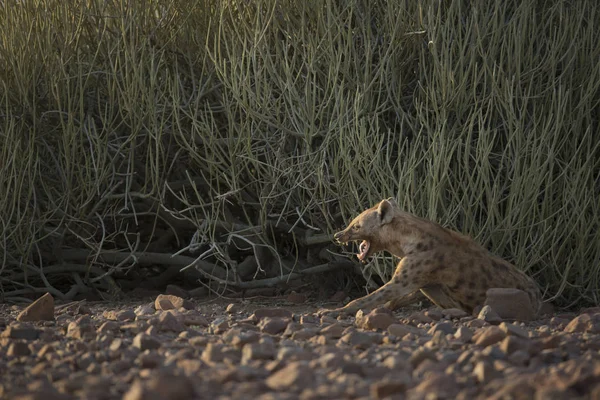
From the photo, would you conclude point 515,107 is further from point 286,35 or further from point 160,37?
point 160,37

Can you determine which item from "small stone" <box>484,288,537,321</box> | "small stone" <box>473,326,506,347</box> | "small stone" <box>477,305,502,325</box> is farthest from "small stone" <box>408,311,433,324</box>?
"small stone" <box>473,326,506,347</box>

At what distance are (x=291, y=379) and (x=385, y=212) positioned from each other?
11.0 feet

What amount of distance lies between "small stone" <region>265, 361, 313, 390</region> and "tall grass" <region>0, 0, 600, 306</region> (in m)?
3.49

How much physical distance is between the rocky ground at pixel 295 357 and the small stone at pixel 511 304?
95 mm

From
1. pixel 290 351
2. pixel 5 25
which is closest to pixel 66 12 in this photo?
pixel 5 25

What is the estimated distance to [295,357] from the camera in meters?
4.25

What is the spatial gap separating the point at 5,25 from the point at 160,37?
1.35 metres

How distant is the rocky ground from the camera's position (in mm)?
3520

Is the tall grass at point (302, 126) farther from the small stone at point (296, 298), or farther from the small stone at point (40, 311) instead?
the small stone at point (40, 311)

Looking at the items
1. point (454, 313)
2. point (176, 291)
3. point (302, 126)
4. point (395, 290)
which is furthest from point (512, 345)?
point (176, 291)

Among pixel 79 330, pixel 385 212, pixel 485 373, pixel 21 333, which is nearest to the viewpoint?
pixel 485 373

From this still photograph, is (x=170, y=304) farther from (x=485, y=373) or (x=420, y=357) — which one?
(x=485, y=373)

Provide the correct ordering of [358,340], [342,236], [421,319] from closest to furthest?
1. [358,340]
2. [421,319]
3. [342,236]

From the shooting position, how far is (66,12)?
8.41 metres
